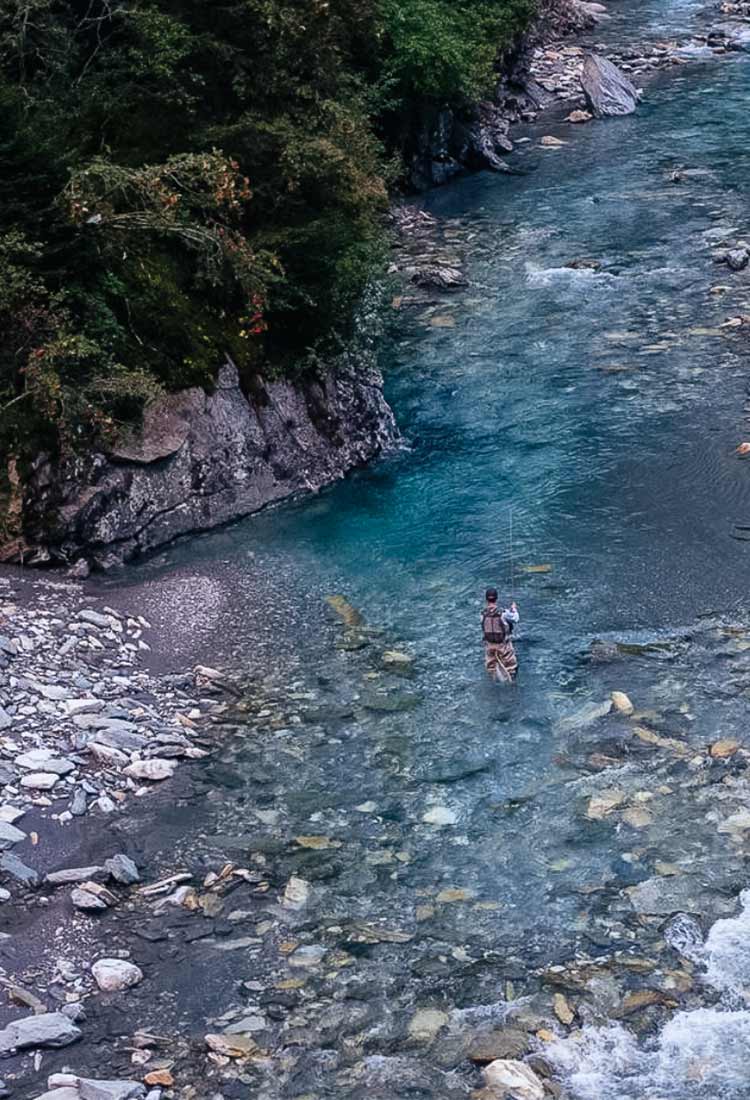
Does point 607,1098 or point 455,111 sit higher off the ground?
point 455,111

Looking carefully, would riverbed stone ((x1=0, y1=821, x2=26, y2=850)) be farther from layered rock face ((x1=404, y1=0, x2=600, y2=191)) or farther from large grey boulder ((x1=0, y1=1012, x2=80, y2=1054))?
layered rock face ((x1=404, y1=0, x2=600, y2=191))

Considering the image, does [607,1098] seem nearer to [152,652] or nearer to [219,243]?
[152,652]

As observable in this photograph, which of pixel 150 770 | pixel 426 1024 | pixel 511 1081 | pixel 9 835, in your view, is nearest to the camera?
pixel 511 1081

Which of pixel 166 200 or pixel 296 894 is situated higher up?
pixel 166 200

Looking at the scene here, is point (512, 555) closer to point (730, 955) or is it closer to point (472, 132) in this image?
Result: point (730, 955)

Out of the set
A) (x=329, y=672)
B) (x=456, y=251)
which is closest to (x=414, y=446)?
(x=329, y=672)

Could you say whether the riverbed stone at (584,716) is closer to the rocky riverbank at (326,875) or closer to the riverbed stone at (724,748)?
the rocky riverbank at (326,875)

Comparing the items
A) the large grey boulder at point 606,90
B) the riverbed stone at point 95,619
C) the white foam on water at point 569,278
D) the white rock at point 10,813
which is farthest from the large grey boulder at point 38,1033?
the large grey boulder at point 606,90

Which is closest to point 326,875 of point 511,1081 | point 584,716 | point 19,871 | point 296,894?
point 296,894

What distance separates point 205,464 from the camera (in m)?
22.1

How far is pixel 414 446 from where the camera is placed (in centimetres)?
2484

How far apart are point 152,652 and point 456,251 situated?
59.7ft

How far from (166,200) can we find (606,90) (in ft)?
87.8

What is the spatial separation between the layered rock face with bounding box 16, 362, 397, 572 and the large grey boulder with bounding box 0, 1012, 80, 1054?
9071 mm
